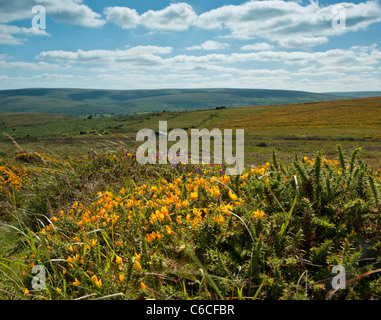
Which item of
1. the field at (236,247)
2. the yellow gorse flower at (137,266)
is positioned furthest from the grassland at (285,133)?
the yellow gorse flower at (137,266)

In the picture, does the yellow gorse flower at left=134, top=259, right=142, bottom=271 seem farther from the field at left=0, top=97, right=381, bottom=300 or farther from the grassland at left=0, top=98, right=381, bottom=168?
the grassland at left=0, top=98, right=381, bottom=168

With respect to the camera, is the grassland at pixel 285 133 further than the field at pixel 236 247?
Yes

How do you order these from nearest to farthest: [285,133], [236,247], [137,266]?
[137,266], [236,247], [285,133]

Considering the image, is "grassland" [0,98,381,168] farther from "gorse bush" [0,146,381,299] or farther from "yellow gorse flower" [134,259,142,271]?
"yellow gorse flower" [134,259,142,271]

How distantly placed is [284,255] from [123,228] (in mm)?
1695

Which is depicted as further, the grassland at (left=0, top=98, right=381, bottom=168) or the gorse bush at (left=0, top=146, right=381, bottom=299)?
the grassland at (left=0, top=98, right=381, bottom=168)

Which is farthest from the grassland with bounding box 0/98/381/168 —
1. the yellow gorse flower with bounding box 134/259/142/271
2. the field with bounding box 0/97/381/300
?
the yellow gorse flower with bounding box 134/259/142/271

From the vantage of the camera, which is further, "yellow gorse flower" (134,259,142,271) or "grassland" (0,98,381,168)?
"grassland" (0,98,381,168)

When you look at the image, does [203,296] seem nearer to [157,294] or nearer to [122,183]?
[157,294]

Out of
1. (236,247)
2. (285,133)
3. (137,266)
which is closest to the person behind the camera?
(137,266)

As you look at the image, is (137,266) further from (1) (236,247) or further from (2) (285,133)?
(2) (285,133)

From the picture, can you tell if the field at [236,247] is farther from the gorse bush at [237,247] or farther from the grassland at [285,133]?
the grassland at [285,133]

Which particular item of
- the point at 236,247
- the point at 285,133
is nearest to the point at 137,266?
the point at 236,247
